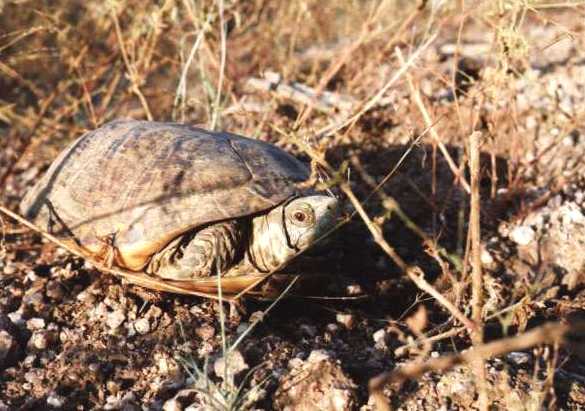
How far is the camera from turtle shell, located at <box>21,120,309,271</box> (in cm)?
259

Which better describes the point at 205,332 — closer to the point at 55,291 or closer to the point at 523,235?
the point at 55,291

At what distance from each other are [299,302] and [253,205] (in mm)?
477

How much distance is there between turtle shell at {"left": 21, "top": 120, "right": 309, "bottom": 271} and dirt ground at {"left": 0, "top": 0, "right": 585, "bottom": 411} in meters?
0.22

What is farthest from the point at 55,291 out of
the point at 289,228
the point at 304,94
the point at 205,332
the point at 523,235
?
the point at 523,235

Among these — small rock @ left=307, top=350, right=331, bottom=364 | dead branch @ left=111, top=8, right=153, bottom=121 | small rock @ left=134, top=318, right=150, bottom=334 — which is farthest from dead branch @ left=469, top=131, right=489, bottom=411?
dead branch @ left=111, top=8, right=153, bottom=121

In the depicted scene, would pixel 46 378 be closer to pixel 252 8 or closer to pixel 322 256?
pixel 322 256

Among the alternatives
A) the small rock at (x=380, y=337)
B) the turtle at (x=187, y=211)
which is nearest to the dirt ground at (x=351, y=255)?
the small rock at (x=380, y=337)

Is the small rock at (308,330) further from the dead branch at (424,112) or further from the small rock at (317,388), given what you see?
the dead branch at (424,112)

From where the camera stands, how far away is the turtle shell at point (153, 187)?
2590 millimetres

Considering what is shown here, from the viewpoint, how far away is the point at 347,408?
2084 millimetres

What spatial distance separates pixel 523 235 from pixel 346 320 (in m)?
1.14

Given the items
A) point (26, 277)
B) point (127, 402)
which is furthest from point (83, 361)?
point (26, 277)

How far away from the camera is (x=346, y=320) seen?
2.63 metres

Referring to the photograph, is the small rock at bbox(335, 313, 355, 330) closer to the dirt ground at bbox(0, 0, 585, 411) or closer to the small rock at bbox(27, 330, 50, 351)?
the dirt ground at bbox(0, 0, 585, 411)
